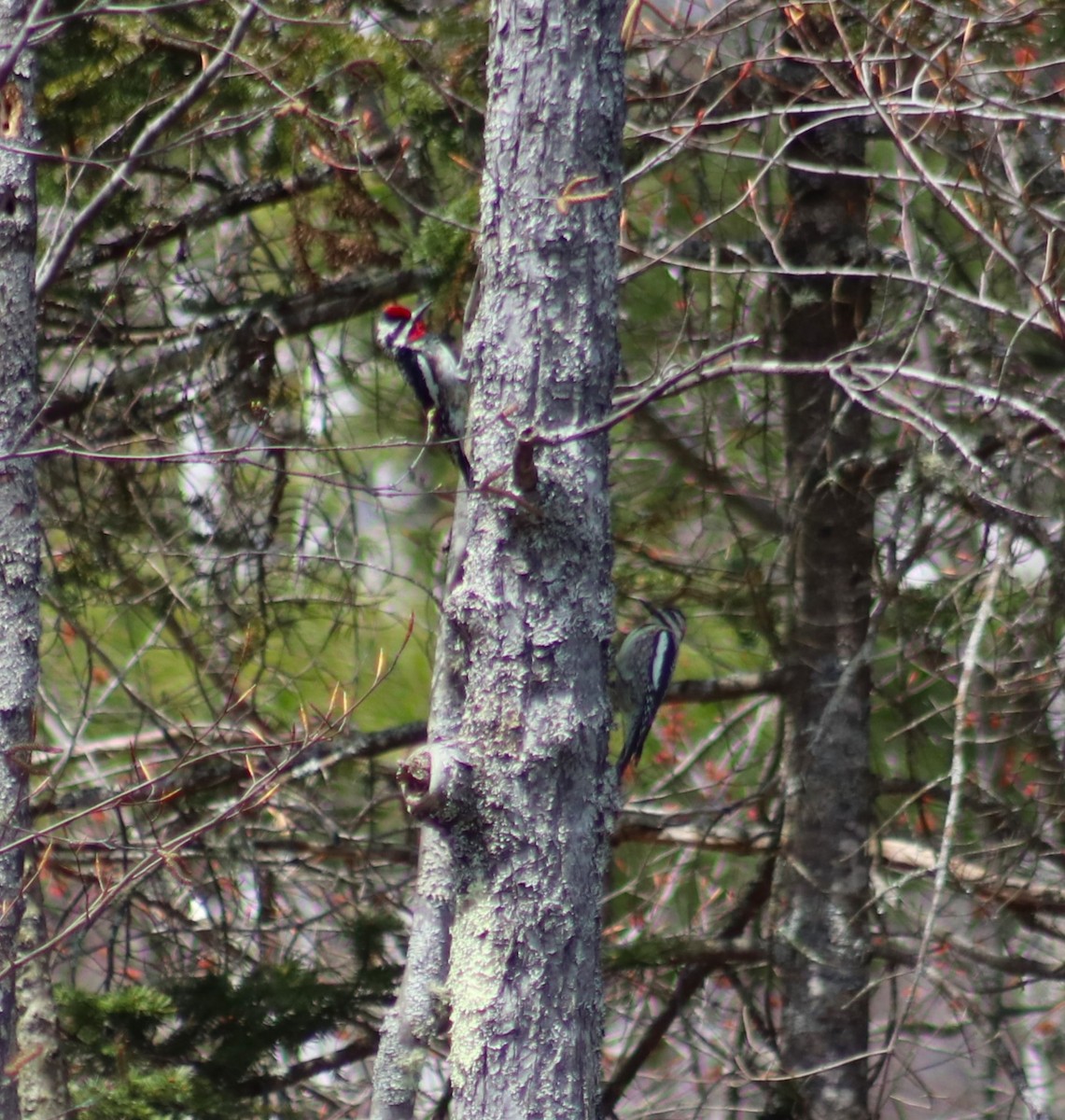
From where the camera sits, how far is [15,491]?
3324mm

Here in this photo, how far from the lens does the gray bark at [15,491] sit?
3.22 metres

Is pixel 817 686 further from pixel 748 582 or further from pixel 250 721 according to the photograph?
pixel 250 721

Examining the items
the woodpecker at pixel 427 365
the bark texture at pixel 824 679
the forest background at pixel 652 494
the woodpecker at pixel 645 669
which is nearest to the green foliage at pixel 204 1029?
the forest background at pixel 652 494

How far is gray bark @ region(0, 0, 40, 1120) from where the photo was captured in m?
3.22

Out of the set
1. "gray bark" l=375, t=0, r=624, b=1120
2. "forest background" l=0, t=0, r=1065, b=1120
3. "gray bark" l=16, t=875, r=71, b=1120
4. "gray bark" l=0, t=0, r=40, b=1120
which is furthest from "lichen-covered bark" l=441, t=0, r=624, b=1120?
"gray bark" l=16, t=875, r=71, b=1120

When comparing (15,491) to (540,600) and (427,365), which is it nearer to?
(540,600)

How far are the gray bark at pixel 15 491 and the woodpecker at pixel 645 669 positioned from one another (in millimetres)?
2328

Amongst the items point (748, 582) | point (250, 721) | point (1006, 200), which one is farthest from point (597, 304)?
point (250, 721)

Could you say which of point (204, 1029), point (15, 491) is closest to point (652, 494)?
point (204, 1029)

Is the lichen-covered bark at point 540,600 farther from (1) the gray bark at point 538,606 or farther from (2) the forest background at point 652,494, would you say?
(2) the forest background at point 652,494

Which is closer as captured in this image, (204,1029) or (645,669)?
(204,1029)

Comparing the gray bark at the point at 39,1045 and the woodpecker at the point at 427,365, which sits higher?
the woodpecker at the point at 427,365

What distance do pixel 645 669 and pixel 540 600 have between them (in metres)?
2.63

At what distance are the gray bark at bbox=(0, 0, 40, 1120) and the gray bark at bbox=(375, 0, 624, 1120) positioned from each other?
1179mm
